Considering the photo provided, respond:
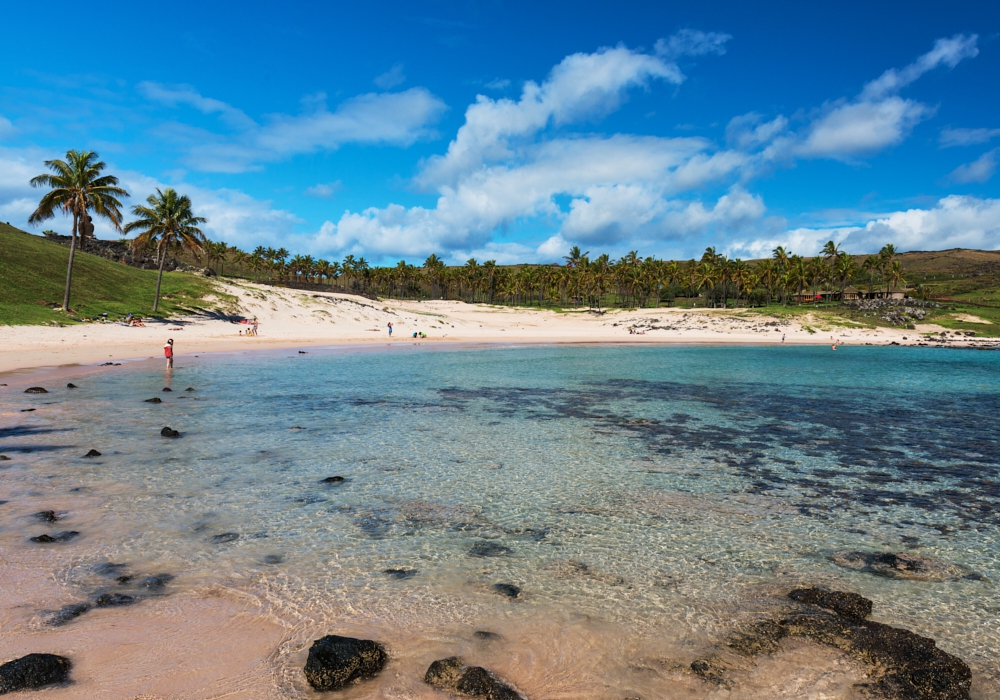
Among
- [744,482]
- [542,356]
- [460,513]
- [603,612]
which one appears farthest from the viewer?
[542,356]

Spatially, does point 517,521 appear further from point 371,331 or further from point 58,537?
point 371,331

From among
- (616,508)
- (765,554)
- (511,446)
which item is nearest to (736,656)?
(765,554)

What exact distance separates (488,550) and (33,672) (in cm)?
550

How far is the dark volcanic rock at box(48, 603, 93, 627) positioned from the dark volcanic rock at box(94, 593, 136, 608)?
108mm

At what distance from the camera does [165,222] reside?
59.6 meters

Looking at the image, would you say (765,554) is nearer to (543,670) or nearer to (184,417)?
(543,670)

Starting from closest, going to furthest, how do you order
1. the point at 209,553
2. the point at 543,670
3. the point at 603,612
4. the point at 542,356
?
the point at 543,670 < the point at 603,612 < the point at 209,553 < the point at 542,356

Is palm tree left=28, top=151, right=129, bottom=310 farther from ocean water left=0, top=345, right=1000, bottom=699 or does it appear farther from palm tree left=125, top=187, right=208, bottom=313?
ocean water left=0, top=345, right=1000, bottom=699

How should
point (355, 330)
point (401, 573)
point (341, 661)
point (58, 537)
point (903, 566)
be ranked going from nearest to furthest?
1. point (341, 661)
2. point (401, 573)
3. point (903, 566)
4. point (58, 537)
5. point (355, 330)

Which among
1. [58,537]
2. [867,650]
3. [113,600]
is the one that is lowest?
[58,537]

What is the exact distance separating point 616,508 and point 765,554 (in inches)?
113

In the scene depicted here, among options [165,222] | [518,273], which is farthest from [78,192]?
[518,273]

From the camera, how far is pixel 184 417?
1911 centimetres

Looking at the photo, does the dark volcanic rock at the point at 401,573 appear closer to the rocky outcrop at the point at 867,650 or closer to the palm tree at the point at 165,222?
the rocky outcrop at the point at 867,650
